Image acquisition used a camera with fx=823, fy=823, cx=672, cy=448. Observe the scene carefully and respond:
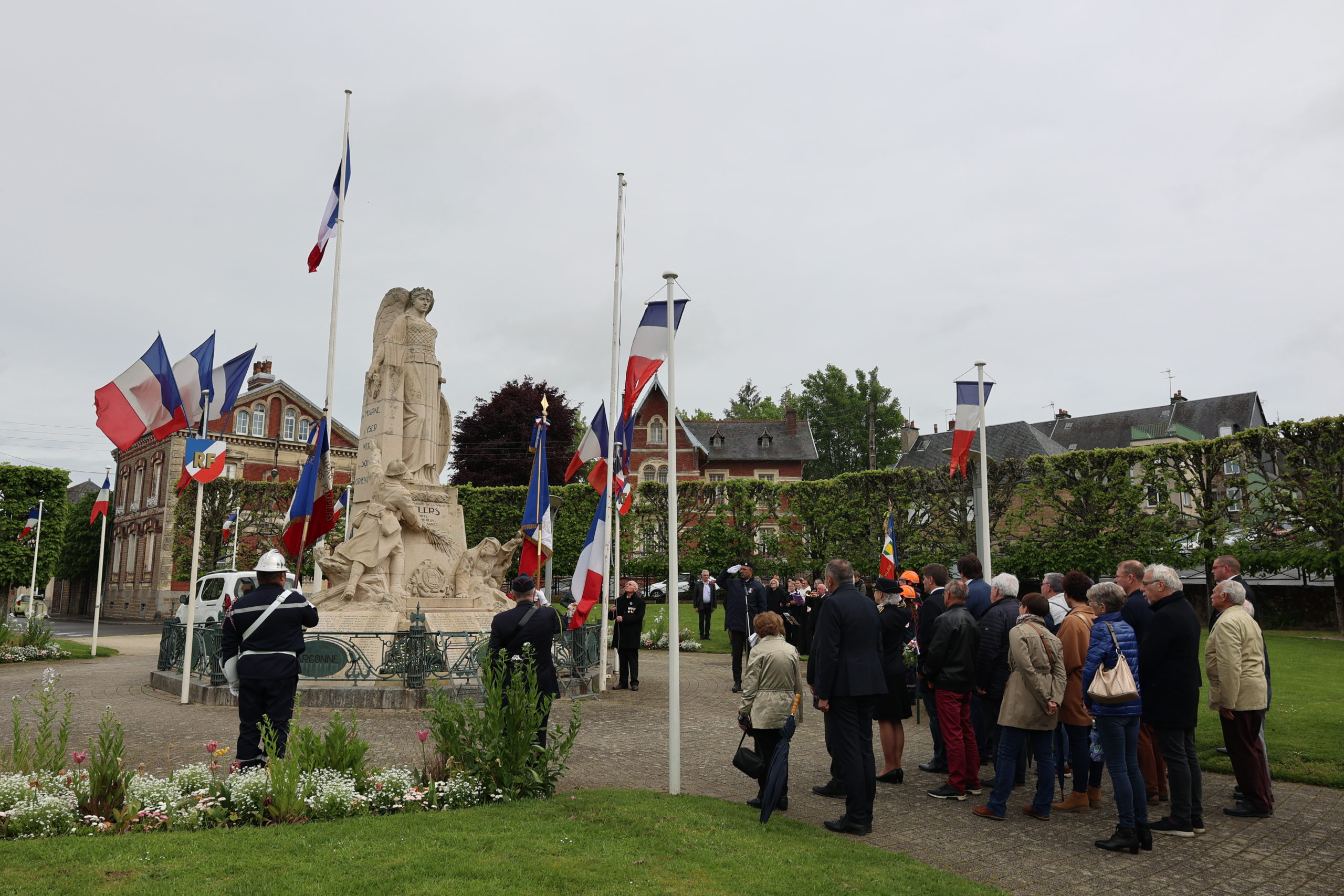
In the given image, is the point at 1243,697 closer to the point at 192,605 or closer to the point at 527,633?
the point at 527,633

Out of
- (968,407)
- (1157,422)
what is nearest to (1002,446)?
(1157,422)

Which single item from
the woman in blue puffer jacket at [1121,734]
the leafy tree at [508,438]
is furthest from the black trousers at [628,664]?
the leafy tree at [508,438]

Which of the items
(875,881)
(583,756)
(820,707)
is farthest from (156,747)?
(875,881)

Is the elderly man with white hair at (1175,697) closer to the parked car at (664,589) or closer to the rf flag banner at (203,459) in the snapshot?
the rf flag banner at (203,459)

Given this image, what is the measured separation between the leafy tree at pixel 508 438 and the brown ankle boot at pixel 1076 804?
3882cm

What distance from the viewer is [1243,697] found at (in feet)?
22.6

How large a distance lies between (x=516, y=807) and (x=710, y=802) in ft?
5.24

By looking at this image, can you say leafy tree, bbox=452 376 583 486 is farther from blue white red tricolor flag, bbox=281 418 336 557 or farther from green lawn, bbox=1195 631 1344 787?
green lawn, bbox=1195 631 1344 787

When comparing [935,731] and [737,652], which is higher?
[737,652]

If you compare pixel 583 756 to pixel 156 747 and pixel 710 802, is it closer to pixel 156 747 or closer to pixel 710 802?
pixel 710 802

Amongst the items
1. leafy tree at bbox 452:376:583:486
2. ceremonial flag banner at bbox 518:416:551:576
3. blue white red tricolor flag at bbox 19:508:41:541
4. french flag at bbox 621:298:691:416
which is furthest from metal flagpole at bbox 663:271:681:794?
leafy tree at bbox 452:376:583:486

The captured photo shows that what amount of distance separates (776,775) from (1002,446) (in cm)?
5615

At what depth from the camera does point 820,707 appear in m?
6.78

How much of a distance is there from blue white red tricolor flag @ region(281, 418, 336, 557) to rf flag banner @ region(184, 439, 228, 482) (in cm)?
129
